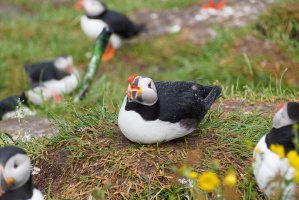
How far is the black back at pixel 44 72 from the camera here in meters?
5.35

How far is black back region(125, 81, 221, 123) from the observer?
2.44m

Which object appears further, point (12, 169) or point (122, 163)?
point (122, 163)

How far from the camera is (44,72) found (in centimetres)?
539

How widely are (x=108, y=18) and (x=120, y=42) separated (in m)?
0.48

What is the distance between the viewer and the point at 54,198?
2.34 m

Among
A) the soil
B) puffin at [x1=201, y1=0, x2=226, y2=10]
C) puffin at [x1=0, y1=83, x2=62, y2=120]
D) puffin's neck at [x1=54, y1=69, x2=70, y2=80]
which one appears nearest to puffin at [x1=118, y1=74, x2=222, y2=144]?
the soil

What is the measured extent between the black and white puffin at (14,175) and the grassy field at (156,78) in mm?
313

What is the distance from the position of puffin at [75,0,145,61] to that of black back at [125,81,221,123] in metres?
3.85

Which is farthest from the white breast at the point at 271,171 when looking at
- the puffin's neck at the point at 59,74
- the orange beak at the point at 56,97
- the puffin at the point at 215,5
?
the puffin at the point at 215,5

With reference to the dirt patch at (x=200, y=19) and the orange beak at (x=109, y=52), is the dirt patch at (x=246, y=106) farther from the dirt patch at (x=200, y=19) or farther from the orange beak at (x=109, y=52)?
the orange beak at (x=109, y=52)

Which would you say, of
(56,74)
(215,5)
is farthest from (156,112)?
(215,5)

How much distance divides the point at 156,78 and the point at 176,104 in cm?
295

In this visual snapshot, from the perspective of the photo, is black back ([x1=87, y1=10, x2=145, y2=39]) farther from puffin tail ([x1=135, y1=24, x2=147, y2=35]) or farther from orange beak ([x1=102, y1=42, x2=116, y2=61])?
orange beak ([x1=102, y1=42, x2=116, y2=61])

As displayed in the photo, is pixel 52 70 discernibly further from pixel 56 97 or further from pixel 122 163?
pixel 122 163
